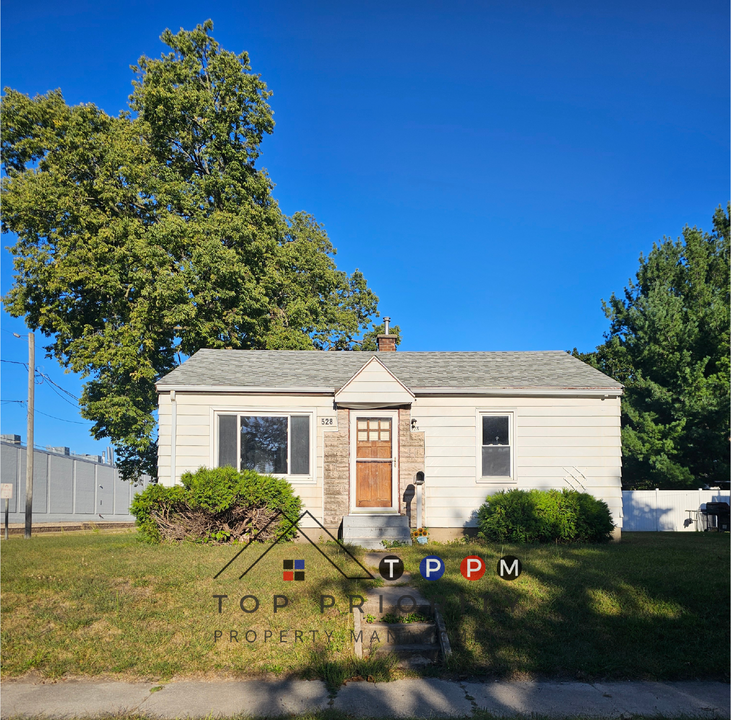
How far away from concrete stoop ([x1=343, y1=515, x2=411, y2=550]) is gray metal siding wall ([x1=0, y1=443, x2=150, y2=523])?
21.3 meters

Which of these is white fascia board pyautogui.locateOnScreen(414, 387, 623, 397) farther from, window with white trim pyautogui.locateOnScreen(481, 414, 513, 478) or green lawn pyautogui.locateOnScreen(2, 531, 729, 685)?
green lawn pyautogui.locateOnScreen(2, 531, 729, 685)

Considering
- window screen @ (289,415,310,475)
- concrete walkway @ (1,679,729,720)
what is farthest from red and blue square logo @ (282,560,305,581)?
Answer: window screen @ (289,415,310,475)

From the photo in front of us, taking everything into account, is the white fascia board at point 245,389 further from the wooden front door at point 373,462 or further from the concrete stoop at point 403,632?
the concrete stoop at point 403,632

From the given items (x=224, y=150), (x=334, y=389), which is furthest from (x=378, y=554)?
(x=224, y=150)

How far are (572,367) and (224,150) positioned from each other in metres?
16.0

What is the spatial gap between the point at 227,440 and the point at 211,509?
6.96 feet

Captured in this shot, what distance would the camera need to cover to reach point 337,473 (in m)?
13.9

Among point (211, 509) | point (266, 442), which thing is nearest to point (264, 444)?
point (266, 442)

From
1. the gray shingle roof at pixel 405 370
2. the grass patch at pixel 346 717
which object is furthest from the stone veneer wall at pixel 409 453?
the grass patch at pixel 346 717

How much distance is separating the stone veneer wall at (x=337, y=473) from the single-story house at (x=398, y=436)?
0.02 metres

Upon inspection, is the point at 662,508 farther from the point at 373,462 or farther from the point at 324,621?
the point at 324,621

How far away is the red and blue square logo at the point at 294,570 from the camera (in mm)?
8898

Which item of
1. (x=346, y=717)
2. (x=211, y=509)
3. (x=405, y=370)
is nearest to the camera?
(x=346, y=717)

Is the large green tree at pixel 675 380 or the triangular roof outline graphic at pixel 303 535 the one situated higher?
the large green tree at pixel 675 380
